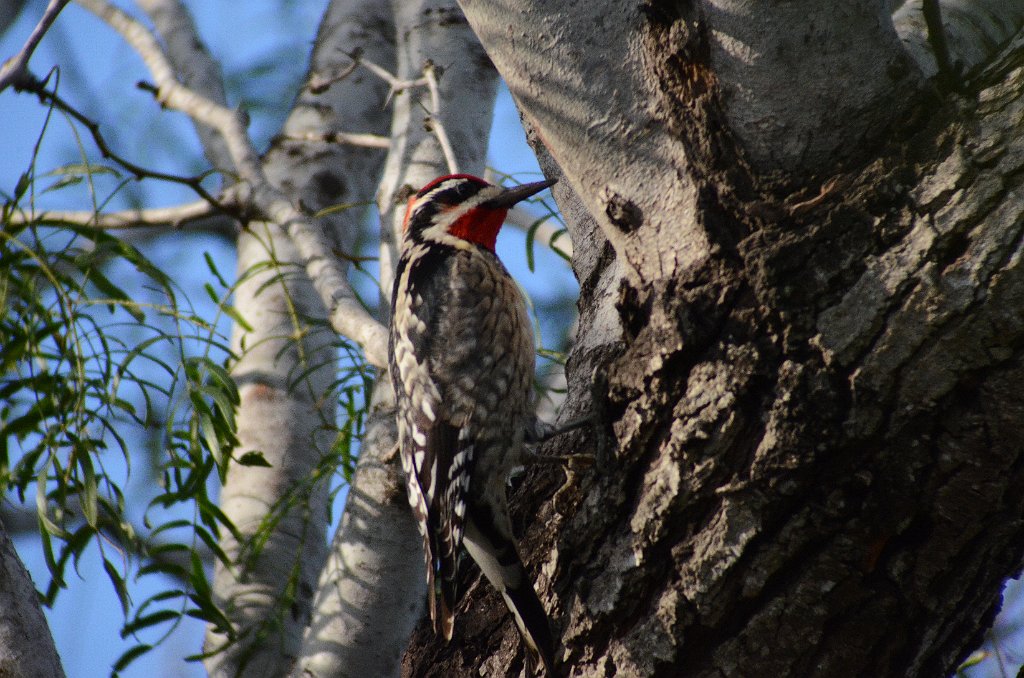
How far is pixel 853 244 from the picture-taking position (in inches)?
63.5

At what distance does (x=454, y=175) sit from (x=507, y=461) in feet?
2.78

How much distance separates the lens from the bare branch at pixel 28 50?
6.94 feet

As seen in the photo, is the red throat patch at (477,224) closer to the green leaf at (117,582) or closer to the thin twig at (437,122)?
the thin twig at (437,122)

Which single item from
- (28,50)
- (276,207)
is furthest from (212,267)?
(28,50)

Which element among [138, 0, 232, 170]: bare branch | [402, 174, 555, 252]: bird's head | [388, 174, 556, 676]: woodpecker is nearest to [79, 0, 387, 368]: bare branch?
[388, 174, 556, 676]: woodpecker

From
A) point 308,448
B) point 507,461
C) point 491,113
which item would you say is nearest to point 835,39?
point 507,461

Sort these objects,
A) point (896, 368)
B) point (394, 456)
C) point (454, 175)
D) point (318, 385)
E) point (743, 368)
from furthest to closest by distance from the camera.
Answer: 1. point (318, 385)
2. point (454, 175)
3. point (394, 456)
4. point (743, 368)
5. point (896, 368)

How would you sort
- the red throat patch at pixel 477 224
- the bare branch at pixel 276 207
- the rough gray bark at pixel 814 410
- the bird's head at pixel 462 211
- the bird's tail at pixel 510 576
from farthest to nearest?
the red throat patch at pixel 477 224 < the bird's head at pixel 462 211 < the bare branch at pixel 276 207 < the bird's tail at pixel 510 576 < the rough gray bark at pixel 814 410

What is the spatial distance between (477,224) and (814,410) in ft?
6.20

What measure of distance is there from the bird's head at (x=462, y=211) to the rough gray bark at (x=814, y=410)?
1.42 metres

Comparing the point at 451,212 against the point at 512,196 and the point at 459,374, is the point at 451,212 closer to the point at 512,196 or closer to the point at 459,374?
the point at 512,196

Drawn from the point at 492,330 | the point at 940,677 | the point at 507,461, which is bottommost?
the point at 940,677

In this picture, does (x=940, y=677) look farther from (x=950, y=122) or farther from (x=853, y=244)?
(x=950, y=122)

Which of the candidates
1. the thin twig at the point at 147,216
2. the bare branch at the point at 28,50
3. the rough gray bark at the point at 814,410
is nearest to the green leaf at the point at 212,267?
the thin twig at the point at 147,216
